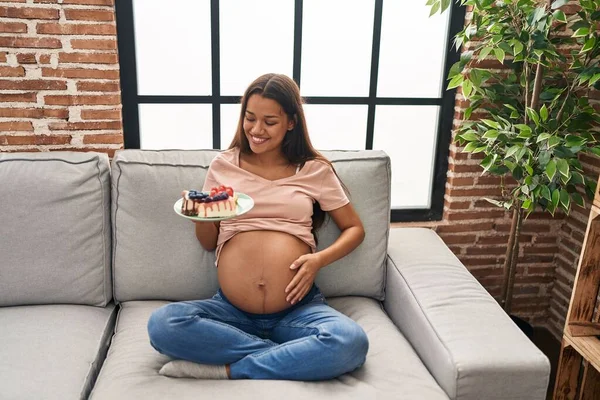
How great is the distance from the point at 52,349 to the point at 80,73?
3.36ft

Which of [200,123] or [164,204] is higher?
[200,123]

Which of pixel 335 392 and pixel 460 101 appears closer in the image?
pixel 335 392

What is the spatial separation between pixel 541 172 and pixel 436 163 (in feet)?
1.71

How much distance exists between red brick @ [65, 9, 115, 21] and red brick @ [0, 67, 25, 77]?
258mm

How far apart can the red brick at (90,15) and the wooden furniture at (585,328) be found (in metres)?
1.76

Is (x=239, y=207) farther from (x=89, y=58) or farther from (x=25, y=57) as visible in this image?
(x=25, y=57)

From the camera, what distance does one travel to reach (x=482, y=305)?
1726 millimetres

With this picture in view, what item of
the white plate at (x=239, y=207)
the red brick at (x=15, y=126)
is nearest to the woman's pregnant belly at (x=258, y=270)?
the white plate at (x=239, y=207)

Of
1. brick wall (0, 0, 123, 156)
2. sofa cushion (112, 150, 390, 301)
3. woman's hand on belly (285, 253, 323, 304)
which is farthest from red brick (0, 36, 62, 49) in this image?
woman's hand on belly (285, 253, 323, 304)

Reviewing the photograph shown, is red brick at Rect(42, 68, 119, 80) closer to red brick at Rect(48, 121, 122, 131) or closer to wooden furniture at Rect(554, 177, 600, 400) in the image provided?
red brick at Rect(48, 121, 122, 131)

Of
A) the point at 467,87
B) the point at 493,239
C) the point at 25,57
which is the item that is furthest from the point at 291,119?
the point at 493,239

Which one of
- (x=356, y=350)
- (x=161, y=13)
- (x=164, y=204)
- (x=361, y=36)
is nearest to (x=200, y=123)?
(x=161, y=13)

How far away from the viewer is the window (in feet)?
7.49

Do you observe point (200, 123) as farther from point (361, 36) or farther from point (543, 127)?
point (543, 127)
